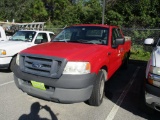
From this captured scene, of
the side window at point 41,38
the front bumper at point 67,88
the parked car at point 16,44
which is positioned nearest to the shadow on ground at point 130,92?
the front bumper at point 67,88

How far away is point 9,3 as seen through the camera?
33562mm

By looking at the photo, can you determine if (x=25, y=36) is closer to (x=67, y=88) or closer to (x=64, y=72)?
(x=64, y=72)

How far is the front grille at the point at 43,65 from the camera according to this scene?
3.85 m

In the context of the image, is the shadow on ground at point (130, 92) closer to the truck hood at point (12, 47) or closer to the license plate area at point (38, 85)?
the license plate area at point (38, 85)

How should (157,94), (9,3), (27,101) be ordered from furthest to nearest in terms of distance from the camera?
(9,3) → (27,101) → (157,94)

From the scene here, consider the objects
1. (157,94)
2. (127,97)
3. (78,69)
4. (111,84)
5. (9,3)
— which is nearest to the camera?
(157,94)

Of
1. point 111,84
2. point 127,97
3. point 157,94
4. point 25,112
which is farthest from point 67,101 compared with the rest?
point 111,84

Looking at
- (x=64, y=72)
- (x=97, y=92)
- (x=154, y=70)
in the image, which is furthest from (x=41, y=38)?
(x=154, y=70)

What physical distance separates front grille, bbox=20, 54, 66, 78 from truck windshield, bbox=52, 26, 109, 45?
4.85 ft

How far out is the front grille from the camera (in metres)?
3.85

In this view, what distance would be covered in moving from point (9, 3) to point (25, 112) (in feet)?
107

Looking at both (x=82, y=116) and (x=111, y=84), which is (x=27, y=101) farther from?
(x=111, y=84)

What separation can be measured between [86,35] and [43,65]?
6.20 feet

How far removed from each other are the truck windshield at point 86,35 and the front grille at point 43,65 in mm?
1480
